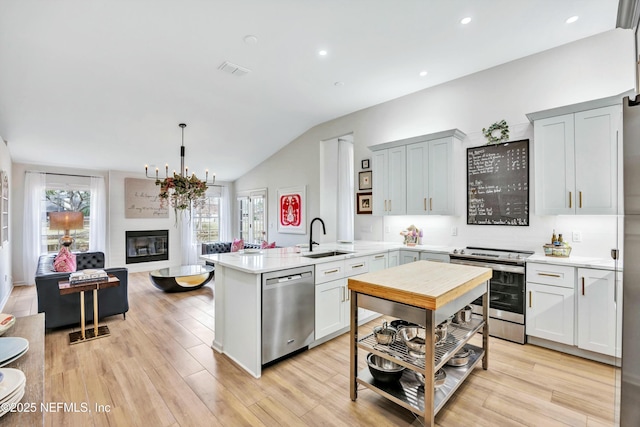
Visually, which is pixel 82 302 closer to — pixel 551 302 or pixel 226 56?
pixel 226 56

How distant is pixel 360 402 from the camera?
6.84ft

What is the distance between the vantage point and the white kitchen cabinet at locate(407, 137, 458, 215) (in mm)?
3693

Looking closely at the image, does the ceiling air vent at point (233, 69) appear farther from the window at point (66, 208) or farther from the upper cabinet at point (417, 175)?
the window at point (66, 208)

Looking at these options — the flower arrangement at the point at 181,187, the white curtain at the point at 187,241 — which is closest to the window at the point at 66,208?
the white curtain at the point at 187,241

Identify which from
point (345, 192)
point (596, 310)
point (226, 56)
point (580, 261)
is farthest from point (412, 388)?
point (345, 192)

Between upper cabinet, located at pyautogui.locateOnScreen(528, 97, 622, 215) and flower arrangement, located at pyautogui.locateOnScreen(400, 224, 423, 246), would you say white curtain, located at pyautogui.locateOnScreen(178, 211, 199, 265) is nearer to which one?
flower arrangement, located at pyautogui.locateOnScreen(400, 224, 423, 246)

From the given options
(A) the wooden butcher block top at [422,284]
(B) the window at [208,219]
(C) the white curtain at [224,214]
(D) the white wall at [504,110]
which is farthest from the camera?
(C) the white curtain at [224,214]

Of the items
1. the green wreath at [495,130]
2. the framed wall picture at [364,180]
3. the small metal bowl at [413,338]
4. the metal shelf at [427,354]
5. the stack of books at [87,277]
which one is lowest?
the metal shelf at [427,354]

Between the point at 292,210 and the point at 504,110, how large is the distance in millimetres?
4146

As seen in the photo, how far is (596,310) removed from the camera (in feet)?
8.43

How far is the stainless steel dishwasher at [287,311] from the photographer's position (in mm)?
2459

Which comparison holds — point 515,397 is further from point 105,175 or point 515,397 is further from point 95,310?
point 105,175

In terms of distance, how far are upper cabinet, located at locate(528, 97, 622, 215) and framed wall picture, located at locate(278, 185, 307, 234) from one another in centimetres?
398

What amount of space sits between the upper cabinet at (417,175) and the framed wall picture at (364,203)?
1.25 ft
